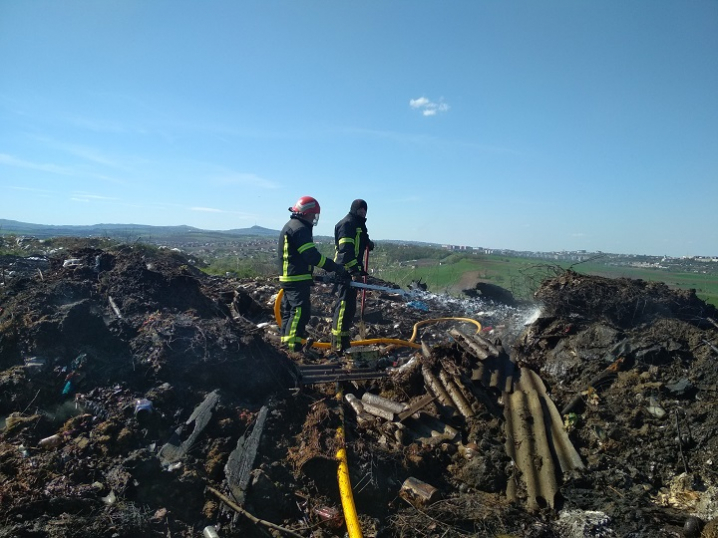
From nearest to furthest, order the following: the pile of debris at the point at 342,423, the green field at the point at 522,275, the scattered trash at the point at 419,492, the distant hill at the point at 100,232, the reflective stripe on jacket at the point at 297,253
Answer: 1. the pile of debris at the point at 342,423
2. the scattered trash at the point at 419,492
3. the reflective stripe on jacket at the point at 297,253
4. the green field at the point at 522,275
5. the distant hill at the point at 100,232

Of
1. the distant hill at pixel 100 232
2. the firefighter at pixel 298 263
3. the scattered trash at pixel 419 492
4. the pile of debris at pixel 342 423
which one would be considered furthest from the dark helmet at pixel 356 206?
the distant hill at pixel 100 232

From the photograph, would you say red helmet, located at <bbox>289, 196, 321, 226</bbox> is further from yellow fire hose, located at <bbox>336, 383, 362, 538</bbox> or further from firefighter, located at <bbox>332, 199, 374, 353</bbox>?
yellow fire hose, located at <bbox>336, 383, 362, 538</bbox>

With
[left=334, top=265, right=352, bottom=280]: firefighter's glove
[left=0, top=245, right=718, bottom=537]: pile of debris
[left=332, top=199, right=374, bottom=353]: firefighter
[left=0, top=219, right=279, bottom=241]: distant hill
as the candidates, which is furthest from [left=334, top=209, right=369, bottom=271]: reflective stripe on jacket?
[left=0, top=219, right=279, bottom=241]: distant hill

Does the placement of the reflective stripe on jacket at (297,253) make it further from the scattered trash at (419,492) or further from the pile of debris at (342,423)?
the scattered trash at (419,492)

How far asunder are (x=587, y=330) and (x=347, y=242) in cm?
389

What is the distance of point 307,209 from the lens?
265 inches

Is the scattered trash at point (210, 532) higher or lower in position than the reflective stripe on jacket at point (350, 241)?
lower

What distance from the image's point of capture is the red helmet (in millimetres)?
6703

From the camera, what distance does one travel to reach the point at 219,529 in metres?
3.41

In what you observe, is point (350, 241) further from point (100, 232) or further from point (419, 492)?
point (100, 232)

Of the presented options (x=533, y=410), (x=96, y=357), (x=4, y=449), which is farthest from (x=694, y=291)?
(x=4, y=449)

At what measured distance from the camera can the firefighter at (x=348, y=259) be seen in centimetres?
717

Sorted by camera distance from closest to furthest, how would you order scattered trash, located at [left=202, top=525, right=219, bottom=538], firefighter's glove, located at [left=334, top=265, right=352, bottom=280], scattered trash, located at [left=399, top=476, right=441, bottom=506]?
scattered trash, located at [left=202, top=525, right=219, bottom=538], scattered trash, located at [left=399, top=476, right=441, bottom=506], firefighter's glove, located at [left=334, top=265, right=352, bottom=280]

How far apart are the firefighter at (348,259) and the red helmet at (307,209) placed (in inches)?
30.7
